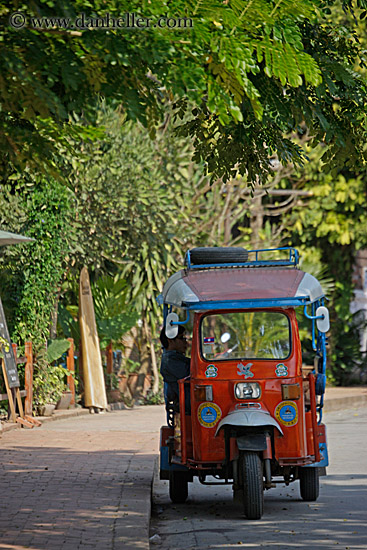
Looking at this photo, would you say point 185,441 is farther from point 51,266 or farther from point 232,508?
point 51,266

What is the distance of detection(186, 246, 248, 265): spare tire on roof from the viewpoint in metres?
10.8

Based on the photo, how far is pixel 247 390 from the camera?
9.20 meters

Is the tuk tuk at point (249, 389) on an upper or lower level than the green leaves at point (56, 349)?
upper

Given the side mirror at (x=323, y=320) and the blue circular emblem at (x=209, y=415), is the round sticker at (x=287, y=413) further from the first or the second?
the side mirror at (x=323, y=320)

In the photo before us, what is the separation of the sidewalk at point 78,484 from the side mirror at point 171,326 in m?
1.55

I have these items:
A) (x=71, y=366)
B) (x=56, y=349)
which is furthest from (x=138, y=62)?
(x=71, y=366)

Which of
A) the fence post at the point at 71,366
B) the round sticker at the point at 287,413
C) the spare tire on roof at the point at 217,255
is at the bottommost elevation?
the fence post at the point at 71,366

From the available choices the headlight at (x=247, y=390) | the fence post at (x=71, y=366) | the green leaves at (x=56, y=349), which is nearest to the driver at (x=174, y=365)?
the headlight at (x=247, y=390)

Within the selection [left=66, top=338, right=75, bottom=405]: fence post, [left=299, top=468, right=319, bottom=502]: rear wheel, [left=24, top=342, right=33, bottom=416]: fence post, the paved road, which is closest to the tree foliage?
the paved road

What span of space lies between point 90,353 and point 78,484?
928 centimetres

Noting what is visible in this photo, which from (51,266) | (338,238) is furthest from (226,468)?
(338,238)

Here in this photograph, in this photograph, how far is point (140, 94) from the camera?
5.77m

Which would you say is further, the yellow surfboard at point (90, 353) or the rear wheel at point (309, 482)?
the yellow surfboard at point (90, 353)

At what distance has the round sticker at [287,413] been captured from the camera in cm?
915
